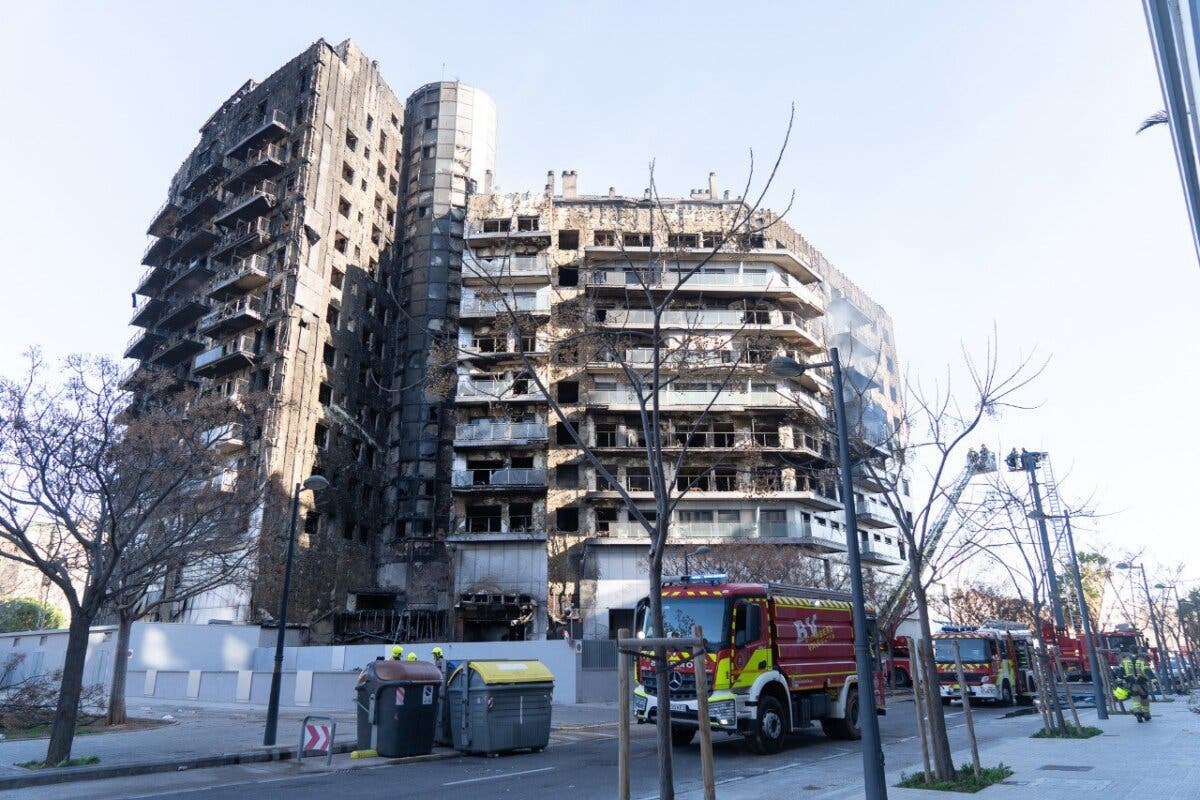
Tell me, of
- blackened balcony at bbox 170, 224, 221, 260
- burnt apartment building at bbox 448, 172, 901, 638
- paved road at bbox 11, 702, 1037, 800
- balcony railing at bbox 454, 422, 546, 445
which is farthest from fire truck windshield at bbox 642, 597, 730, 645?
blackened balcony at bbox 170, 224, 221, 260

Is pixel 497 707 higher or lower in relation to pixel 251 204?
lower

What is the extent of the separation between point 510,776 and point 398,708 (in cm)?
290

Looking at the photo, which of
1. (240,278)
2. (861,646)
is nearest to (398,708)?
(861,646)

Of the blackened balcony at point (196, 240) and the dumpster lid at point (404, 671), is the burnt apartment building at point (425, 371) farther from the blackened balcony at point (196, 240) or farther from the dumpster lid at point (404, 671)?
the dumpster lid at point (404, 671)

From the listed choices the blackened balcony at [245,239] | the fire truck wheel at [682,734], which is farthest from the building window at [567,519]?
the fire truck wheel at [682,734]

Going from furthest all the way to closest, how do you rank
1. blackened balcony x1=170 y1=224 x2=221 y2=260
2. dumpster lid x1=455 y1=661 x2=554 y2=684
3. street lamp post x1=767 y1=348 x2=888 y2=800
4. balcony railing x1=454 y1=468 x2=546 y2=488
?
blackened balcony x1=170 y1=224 x2=221 y2=260
balcony railing x1=454 y1=468 x2=546 y2=488
dumpster lid x1=455 y1=661 x2=554 y2=684
street lamp post x1=767 y1=348 x2=888 y2=800

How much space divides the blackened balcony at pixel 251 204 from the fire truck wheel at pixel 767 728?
45.6m

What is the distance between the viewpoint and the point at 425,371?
144ft

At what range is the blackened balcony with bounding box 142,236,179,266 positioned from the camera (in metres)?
57.2

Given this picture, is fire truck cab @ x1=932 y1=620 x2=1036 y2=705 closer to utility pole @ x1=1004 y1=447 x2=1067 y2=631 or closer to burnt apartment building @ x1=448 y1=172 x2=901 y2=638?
utility pole @ x1=1004 y1=447 x2=1067 y2=631

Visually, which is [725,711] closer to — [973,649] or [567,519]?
[973,649]

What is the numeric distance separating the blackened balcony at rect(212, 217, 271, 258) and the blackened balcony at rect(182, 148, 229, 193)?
225 inches

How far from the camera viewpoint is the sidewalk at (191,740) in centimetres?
1289

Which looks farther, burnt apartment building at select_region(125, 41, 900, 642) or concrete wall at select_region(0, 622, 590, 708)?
burnt apartment building at select_region(125, 41, 900, 642)
